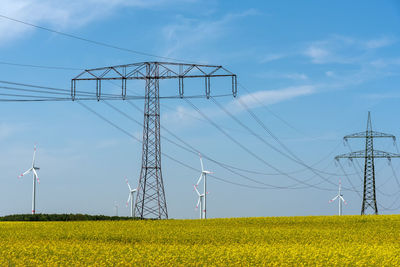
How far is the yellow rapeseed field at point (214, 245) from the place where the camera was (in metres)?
26.3

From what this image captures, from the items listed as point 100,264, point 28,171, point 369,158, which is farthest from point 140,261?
point 369,158

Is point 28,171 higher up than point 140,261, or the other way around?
point 28,171

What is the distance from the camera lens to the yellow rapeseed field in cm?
2634

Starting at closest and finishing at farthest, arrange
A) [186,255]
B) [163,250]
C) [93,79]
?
[186,255] → [163,250] → [93,79]

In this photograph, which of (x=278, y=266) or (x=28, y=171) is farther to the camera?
(x=28, y=171)

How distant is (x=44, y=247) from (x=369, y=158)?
2597 inches

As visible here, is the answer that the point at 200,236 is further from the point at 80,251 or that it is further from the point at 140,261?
the point at 140,261

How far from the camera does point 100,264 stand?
24.7 metres

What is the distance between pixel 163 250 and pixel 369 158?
63876 millimetres

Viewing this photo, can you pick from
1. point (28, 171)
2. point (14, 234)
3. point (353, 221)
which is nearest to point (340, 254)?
point (14, 234)

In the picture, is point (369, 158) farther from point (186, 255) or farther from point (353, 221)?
point (186, 255)

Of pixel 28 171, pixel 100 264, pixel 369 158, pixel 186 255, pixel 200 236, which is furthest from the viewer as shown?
pixel 369 158

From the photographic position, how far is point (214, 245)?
36.0 meters

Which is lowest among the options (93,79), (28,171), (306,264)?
(306,264)
